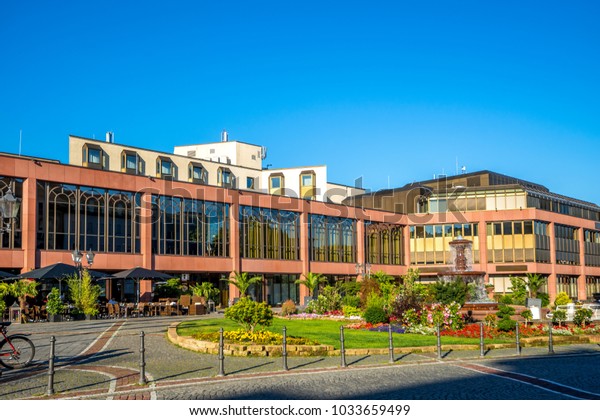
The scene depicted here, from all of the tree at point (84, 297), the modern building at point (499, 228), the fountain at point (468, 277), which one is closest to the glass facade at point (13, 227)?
the tree at point (84, 297)

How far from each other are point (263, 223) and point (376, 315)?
29923 millimetres

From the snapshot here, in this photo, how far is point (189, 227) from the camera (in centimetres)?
5100

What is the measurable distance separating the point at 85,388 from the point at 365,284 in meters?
27.7

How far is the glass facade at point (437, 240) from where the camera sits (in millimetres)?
69438

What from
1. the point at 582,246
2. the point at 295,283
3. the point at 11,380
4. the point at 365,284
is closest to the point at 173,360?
the point at 11,380

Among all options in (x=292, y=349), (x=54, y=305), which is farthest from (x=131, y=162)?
(x=292, y=349)

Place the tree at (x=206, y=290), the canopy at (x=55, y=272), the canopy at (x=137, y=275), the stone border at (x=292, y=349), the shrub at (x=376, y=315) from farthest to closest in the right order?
the tree at (x=206, y=290) < the canopy at (x=137, y=275) < the canopy at (x=55, y=272) < the shrub at (x=376, y=315) < the stone border at (x=292, y=349)

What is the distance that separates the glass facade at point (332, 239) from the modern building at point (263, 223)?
0.31 feet

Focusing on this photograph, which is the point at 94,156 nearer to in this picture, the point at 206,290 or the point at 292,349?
the point at 206,290

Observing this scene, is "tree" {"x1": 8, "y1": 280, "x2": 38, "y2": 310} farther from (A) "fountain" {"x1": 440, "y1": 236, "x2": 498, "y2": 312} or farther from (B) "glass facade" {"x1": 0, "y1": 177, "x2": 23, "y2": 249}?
(A) "fountain" {"x1": 440, "y1": 236, "x2": 498, "y2": 312}

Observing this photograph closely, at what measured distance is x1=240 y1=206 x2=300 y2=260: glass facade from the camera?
2190 inches

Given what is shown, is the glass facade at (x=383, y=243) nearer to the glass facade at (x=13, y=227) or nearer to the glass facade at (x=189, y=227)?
the glass facade at (x=189, y=227)

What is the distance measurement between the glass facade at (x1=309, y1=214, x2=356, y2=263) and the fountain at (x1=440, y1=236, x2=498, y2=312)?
2246 centimetres
